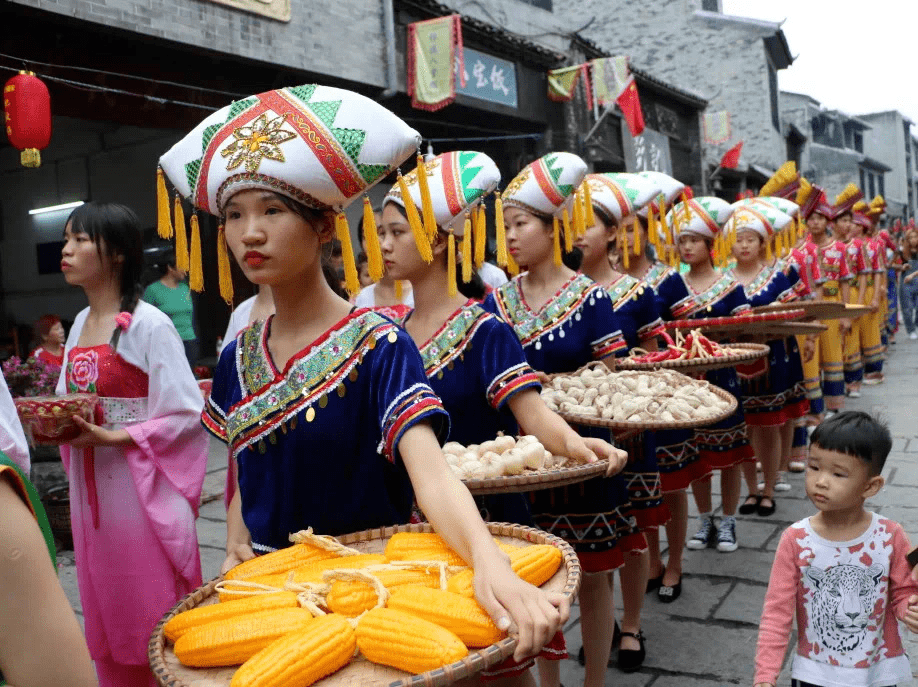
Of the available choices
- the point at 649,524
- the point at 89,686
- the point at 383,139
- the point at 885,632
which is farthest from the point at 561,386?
the point at 89,686

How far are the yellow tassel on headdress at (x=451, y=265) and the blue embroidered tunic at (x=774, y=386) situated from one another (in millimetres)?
3490

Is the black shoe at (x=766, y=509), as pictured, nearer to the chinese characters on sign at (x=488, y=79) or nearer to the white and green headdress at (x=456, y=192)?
the white and green headdress at (x=456, y=192)

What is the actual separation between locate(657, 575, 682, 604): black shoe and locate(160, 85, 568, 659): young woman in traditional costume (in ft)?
9.30

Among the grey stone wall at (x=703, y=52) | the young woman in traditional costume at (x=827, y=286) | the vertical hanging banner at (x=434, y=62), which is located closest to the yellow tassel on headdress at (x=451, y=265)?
the young woman in traditional costume at (x=827, y=286)

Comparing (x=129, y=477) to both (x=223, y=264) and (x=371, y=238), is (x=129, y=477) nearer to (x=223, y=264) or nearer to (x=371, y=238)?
(x=223, y=264)

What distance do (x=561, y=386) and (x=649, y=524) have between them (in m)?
1.04

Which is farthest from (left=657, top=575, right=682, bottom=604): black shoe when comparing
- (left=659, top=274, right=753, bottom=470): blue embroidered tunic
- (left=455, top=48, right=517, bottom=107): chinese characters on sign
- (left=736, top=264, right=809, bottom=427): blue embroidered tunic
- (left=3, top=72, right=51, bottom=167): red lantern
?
(left=455, top=48, right=517, bottom=107): chinese characters on sign

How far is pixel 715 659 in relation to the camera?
376 cm

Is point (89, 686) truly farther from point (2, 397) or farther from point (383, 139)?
point (383, 139)

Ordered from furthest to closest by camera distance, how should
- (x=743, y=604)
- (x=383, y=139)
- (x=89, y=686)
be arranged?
(x=743, y=604), (x=383, y=139), (x=89, y=686)

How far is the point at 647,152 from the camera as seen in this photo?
17281 mm

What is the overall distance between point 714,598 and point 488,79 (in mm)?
8967

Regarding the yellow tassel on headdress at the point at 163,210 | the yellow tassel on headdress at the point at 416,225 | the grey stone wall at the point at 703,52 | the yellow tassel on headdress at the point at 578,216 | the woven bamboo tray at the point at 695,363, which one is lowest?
the woven bamboo tray at the point at 695,363

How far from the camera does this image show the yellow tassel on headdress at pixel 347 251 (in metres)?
1.99
